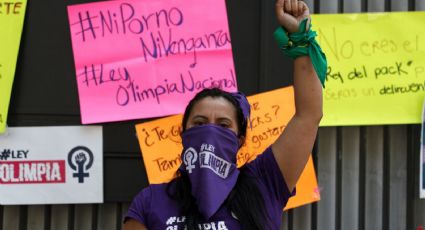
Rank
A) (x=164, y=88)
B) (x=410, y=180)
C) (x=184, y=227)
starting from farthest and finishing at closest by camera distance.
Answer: (x=410, y=180) → (x=164, y=88) → (x=184, y=227)

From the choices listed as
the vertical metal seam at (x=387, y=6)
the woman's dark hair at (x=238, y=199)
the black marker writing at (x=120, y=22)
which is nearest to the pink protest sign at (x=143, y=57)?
the black marker writing at (x=120, y=22)

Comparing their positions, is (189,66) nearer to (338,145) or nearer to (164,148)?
(164,148)

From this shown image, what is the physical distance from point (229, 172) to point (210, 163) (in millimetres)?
72

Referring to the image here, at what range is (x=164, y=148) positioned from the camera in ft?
8.97

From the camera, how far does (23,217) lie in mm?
2809

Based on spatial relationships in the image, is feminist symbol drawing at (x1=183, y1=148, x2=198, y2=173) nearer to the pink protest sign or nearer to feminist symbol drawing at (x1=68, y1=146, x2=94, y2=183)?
the pink protest sign

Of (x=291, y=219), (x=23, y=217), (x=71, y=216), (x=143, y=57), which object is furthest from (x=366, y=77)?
(x=23, y=217)

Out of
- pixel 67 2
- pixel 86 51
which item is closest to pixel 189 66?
pixel 86 51

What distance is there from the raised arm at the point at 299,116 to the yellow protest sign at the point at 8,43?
1.64 m

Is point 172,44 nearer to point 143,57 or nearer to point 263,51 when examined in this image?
point 143,57

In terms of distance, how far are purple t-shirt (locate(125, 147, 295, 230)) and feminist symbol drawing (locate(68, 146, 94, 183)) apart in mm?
1222

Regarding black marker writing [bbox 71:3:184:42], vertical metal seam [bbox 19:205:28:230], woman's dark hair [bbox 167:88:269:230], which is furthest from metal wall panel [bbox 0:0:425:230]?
woman's dark hair [bbox 167:88:269:230]

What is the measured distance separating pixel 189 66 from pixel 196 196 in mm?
1312

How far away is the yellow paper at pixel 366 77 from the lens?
9.08 ft
